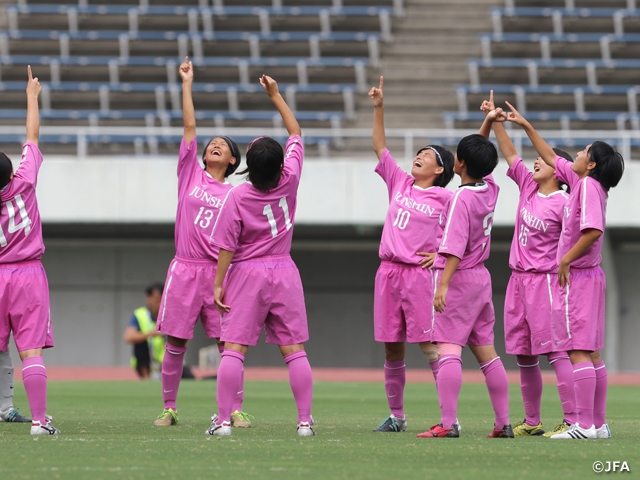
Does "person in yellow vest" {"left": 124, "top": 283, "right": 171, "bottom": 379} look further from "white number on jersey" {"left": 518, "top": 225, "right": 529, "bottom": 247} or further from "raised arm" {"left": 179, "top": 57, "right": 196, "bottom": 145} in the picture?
"white number on jersey" {"left": 518, "top": 225, "right": 529, "bottom": 247}

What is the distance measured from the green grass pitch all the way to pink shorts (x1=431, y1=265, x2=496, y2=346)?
0.62 m

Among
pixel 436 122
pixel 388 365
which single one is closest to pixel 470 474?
pixel 388 365

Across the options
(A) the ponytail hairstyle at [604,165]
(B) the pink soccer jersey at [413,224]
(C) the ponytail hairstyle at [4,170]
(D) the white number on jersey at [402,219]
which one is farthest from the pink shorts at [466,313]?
(C) the ponytail hairstyle at [4,170]

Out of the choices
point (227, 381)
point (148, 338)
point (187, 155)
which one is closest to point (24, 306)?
point (227, 381)

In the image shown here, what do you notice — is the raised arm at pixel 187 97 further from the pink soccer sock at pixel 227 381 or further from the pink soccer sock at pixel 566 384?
the pink soccer sock at pixel 566 384

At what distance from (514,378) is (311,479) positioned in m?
12.9

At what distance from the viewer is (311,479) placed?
4941mm

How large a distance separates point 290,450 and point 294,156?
1971mm

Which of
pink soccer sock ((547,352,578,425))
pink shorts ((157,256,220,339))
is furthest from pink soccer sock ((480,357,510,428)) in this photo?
pink shorts ((157,256,220,339))

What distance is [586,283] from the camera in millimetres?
6906

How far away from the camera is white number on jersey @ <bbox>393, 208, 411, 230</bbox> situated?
750 cm

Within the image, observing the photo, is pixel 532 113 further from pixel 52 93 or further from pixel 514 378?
pixel 52 93

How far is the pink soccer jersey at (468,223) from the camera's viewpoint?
265 inches

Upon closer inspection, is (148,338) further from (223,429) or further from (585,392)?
(585,392)
